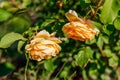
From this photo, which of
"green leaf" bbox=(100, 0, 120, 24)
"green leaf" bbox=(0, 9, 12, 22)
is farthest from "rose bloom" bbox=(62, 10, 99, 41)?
"green leaf" bbox=(0, 9, 12, 22)

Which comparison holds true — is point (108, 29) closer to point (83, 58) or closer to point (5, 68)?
point (83, 58)

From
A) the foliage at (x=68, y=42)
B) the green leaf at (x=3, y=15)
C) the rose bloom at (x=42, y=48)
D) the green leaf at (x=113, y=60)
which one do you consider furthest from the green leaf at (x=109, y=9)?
the green leaf at (x=113, y=60)

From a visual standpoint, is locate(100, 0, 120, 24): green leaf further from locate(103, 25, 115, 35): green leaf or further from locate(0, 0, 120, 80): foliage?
locate(103, 25, 115, 35): green leaf

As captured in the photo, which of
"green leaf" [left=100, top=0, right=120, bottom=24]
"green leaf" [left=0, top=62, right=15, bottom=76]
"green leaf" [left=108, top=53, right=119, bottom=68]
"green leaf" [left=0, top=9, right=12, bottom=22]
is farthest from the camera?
"green leaf" [left=0, top=62, right=15, bottom=76]

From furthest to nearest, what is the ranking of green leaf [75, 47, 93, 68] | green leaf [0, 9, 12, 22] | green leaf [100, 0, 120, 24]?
1. green leaf [0, 9, 12, 22]
2. green leaf [75, 47, 93, 68]
3. green leaf [100, 0, 120, 24]

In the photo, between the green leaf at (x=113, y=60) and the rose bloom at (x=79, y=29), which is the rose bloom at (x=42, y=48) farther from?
the green leaf at (x=113, y=60)

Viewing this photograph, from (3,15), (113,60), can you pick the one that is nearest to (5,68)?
(113,60)

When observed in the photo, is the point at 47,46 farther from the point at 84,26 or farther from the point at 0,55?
the point at 0,55

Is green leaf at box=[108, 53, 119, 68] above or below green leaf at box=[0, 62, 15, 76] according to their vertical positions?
above

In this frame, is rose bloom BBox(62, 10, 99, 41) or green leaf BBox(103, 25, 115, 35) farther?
green leaf BBox(103, 25, 115, 35)

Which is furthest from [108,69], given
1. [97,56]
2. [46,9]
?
[46,9]
